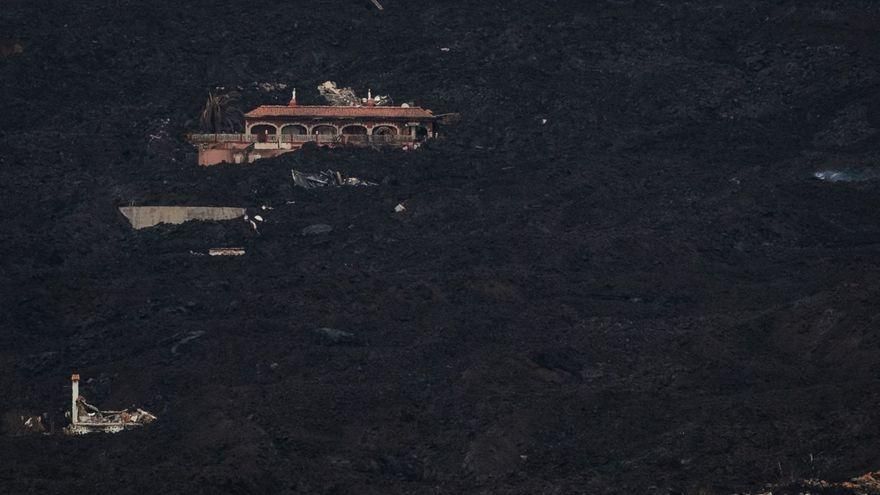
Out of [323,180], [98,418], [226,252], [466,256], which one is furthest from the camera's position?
[323,180]

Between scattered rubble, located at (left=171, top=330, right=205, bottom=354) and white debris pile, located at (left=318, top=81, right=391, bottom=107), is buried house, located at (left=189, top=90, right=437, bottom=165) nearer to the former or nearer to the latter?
white debris pile, located at (left=318, top=81, right=391, bottom=107)

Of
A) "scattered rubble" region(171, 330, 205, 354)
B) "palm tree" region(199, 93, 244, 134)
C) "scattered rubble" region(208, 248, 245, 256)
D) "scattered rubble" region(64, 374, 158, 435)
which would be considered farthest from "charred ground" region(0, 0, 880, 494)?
"palm tree" region(199, 93, 244, 134)

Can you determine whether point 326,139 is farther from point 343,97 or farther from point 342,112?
point 343,97

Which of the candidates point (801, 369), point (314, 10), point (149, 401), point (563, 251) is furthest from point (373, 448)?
point (314, 10)

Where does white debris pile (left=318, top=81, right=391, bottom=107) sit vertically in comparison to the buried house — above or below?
above

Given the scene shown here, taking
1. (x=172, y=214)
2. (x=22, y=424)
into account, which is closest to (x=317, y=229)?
(x=172, y=214)

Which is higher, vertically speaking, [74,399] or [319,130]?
[319,130]

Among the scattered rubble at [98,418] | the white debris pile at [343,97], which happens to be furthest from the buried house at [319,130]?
the scattered rubble at [98,418]
